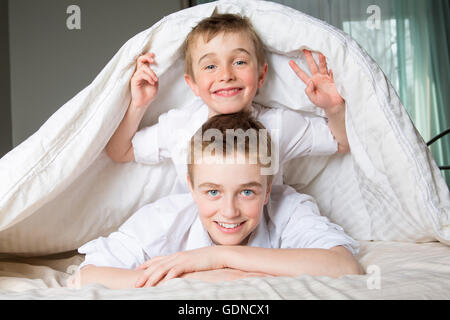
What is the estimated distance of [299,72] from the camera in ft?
3.62

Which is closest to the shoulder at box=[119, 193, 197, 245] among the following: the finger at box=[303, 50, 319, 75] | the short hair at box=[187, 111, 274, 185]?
the short hair at box=[187, 111, 274, 185]

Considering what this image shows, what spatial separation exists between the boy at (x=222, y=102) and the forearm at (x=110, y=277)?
35 cm

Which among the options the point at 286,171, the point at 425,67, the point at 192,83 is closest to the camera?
the point at 192,83

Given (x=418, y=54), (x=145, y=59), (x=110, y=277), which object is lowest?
(x=110, y=277)

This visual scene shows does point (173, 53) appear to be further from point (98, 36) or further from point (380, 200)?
point (98, 36)

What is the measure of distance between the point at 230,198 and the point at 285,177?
1.23 feet

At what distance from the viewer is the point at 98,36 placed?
102 inches

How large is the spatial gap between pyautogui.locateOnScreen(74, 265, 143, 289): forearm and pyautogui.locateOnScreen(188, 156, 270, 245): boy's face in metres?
0.18

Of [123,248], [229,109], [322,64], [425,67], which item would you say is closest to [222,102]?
[229,109]

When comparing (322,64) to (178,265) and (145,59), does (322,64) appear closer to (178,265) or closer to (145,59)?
(145,59)

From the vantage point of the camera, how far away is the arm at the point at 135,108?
3.48ft

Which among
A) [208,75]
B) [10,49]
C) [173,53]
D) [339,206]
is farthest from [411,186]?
[10,49]

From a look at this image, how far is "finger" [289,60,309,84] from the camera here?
1093 millimetres

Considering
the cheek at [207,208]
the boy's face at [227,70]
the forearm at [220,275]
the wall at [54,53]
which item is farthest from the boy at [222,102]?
the wall at [54,53]
